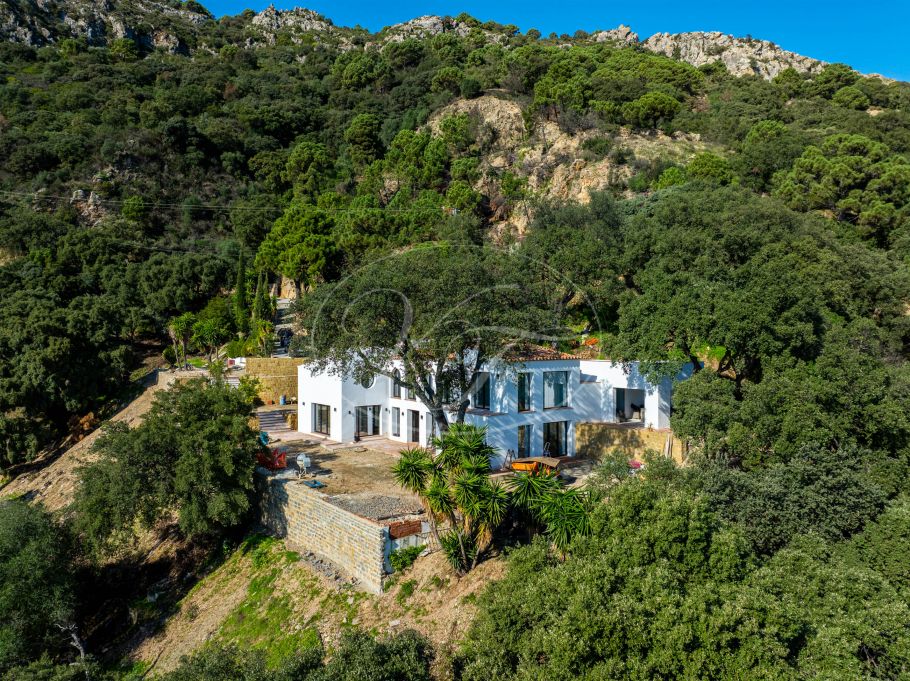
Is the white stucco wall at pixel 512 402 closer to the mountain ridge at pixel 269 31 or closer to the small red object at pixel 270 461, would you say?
the small red object at pixel 270 461

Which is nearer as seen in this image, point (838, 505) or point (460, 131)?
point (838, 505)

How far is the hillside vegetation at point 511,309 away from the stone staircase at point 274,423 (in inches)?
275

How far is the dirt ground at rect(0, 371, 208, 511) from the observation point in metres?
27.0

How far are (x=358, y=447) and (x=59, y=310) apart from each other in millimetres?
22012

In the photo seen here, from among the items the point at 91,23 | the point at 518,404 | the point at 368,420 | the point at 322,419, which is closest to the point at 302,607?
the point at 518,404

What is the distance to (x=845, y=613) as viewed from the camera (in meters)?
10.9

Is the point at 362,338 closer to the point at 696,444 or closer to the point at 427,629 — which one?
the point at 427,629

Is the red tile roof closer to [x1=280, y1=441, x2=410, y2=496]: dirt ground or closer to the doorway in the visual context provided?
[x1=280, y1=441, x2=410, y2=496]: dirt ground

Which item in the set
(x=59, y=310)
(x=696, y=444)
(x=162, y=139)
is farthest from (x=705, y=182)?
(x=162, y=139)

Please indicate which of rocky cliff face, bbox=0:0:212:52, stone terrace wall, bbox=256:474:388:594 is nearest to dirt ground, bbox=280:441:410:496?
stone terrace wall, bbox=256:474:388:594

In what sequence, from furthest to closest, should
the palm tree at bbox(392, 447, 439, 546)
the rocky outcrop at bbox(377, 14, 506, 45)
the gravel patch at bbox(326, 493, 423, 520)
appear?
the rocky outcrop at bbox(377, 14, 506, 45)
the gravel patch at bbox(326, 493, 423, 520)
the palm tree at bbox(392, 447, 439, 546)

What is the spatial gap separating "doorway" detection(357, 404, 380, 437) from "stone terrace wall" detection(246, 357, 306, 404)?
23.0 ft

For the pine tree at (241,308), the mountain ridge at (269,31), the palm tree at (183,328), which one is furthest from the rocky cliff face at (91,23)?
the palm tree at (183,328)

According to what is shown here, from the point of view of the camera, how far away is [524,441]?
2272cm
